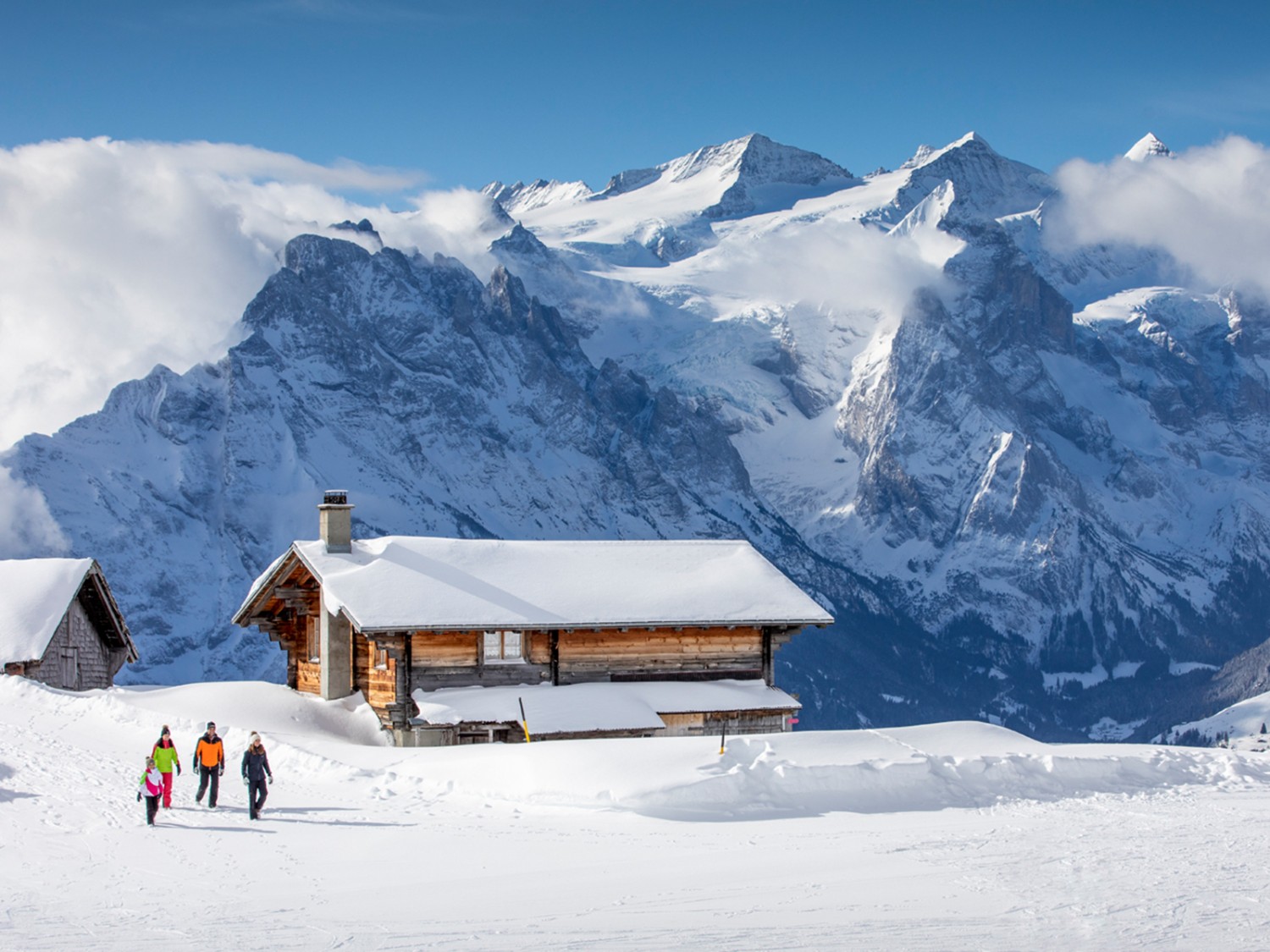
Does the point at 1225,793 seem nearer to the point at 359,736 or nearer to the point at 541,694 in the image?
the point at 541,694

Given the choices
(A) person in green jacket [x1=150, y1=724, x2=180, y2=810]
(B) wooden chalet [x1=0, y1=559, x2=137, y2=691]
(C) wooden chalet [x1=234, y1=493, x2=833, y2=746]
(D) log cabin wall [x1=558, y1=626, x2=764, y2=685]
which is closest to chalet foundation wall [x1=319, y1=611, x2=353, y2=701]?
(C) wooden chalet [x1=234, y1=493, x2=833, y2=746]

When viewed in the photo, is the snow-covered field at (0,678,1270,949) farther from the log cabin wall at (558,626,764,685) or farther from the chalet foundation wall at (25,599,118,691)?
the chalet foundation wall at (25,599,118,691)

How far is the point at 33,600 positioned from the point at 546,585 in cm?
1872

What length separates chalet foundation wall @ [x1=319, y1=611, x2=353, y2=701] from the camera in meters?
39.2

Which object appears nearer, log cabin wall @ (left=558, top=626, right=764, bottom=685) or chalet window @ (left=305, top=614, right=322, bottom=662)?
log cabin wall @ (left=558, top=626, right=764, bottom=685)

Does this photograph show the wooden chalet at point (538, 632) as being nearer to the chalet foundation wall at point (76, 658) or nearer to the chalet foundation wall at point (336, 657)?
the chalet foundation wall at point (336, 657)

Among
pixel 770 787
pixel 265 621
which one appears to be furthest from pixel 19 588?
pixel 770 787

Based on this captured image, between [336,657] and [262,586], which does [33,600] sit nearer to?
[262,586]

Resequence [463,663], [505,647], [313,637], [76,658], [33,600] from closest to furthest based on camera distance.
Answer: [463,663] < [505,647] < [313,637] < [33,600] < [76,658]

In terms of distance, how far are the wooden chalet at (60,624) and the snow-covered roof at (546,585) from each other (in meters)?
8.04

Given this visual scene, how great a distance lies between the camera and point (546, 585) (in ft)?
131

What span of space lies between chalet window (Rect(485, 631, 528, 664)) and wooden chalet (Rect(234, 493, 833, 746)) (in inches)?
1.7

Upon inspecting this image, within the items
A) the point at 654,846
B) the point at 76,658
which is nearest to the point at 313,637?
the point at 76,658

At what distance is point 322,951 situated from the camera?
608 inches
